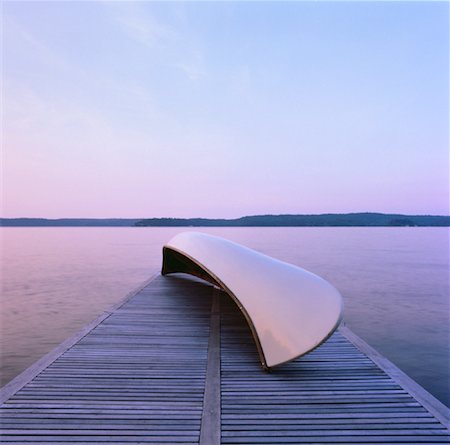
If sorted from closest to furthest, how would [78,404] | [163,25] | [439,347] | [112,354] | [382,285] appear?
[78,404] → [112,354] → [439,347] → [163,25] → [382,285]

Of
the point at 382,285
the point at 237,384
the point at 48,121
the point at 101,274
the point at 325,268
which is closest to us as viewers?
the point at 237,384

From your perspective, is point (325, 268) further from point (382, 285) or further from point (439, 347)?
point (439, 347)

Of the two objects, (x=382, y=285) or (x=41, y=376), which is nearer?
(x=41, y=376)

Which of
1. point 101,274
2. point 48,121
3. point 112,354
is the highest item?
point 48,121

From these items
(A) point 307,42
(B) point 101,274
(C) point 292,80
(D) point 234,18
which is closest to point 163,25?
(D) point 234,18

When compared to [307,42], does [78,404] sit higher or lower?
Result: lower

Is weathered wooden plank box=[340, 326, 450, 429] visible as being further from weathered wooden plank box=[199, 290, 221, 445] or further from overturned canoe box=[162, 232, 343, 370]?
weathered wooden plank box=[199, 290, 221, 445]

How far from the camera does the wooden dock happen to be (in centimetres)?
247

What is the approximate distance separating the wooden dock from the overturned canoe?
1.00 feet

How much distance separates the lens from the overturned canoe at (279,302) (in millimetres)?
3475

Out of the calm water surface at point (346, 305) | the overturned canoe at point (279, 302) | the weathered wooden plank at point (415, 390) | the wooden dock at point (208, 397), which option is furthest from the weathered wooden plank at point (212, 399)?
the calm water surface at point (346, 305)

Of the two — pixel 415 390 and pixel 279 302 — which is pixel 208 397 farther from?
pixel 415 390

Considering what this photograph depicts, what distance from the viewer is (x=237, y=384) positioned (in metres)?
3.24

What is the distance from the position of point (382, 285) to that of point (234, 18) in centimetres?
1228
